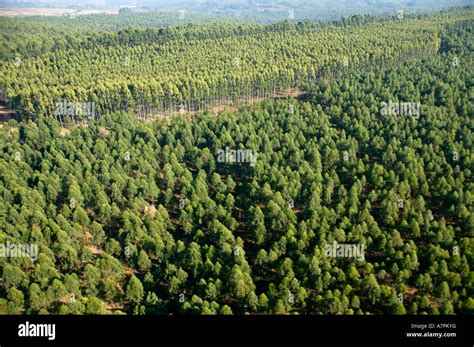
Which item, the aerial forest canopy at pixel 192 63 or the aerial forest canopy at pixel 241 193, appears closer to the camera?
the aerial forest canopy at pixel 241 193

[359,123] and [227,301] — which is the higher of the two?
[359,123]

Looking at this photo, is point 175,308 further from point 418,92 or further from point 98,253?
point 418,92

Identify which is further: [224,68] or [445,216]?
[224,68]

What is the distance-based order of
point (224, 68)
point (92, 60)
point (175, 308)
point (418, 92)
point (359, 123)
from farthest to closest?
point (92, 60) → point (224, 68) → point (418, 92) → point (359, 123) → point (175, 308)

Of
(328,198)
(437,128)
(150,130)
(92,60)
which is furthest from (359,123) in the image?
(92,60)

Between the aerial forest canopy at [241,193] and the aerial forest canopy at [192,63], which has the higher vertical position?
the aerial forest canopy at [192,63]

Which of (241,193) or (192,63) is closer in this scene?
(241,193)

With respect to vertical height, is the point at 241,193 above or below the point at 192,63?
below

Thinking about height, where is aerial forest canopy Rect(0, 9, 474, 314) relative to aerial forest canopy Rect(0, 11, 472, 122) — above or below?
below
